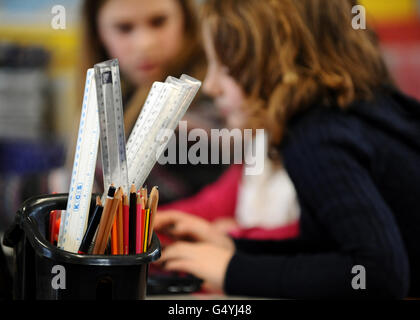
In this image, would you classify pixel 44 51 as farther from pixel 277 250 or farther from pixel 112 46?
pixel 277 250

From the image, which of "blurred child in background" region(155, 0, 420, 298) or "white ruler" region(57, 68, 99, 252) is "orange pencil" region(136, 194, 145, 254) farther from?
"blurred child in background" region(155, 0, 420, 298)

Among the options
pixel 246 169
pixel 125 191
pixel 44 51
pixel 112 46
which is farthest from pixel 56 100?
pixel 125 191

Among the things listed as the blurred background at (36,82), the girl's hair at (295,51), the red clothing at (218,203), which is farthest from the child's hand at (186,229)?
the blurred background at (36,82)

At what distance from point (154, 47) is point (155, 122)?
0.85m

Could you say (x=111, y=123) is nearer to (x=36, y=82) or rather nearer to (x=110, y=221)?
(x=110, y=221)

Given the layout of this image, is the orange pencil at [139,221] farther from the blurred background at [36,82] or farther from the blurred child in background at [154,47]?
the blurred background at [36,82]

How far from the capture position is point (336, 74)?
0.67 m

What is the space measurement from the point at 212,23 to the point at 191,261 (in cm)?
31

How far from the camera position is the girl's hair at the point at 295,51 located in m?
0.66

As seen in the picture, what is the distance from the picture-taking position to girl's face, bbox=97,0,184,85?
3.64ft

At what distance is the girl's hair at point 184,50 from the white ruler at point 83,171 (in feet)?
2.25

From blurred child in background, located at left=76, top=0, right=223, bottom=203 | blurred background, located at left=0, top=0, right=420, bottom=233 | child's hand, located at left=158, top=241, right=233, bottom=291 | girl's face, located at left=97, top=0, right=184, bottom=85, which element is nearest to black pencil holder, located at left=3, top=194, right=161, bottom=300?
child's hand, located at left=158, top=241, right=233, bottom=291

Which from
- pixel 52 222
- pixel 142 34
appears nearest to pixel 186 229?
pixel 52 222

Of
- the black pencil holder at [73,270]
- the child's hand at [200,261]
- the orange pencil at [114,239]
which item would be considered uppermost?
the orange pencil at [114,239]
